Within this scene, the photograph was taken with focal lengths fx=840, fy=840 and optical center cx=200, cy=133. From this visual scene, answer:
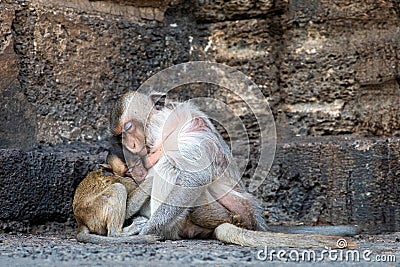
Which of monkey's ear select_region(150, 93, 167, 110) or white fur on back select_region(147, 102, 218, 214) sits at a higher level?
monkey's ear select_region(150, 93, 167, 110)

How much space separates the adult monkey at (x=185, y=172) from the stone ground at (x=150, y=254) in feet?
0.54

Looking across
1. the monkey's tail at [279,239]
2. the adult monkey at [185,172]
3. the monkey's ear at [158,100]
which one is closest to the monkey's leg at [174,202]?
the adult monkey at [185,172]

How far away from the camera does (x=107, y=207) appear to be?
4188 millimetres

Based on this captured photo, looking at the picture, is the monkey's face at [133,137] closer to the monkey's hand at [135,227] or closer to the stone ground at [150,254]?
the monkey's hand at [135,227]

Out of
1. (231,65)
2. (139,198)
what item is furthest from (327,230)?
(231,65)

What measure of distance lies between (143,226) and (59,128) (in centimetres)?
103

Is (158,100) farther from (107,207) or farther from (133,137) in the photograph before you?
(107,207)

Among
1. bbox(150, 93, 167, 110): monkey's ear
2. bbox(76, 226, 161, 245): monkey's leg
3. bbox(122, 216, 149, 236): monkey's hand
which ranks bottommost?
bbox(76, 226, 161, 245): monkey's leg

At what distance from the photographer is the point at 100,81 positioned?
506 cm

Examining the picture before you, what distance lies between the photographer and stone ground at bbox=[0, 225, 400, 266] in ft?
10.1

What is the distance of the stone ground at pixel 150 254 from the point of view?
3078mm

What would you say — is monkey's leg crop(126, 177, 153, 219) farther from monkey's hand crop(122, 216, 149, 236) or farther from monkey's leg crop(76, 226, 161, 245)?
monkey's leg crop(76, 226, 161, 245)

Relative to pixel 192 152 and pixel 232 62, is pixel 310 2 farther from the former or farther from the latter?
pixel 192 152

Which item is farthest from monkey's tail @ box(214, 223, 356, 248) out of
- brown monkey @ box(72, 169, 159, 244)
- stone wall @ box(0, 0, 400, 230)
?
stone wall @ box(0, 0, 400, 230)
